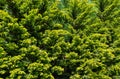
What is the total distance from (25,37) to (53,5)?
11.2 feet

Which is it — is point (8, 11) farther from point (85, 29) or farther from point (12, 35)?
point (85, 29)

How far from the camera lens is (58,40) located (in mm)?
24312

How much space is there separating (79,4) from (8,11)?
17.6ft

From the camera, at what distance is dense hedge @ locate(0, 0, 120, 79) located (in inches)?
902

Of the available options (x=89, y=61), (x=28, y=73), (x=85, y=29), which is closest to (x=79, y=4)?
(x=85, y=29)

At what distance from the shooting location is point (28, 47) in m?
23.2

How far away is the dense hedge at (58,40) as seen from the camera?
22.9m

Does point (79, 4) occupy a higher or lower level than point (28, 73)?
higher

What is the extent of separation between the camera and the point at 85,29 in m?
25.5

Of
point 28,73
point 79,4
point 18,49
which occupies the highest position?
point 79,4

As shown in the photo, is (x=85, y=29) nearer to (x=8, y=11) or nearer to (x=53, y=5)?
(x=53, y=5)

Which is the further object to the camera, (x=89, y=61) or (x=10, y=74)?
(x=89, y=61)

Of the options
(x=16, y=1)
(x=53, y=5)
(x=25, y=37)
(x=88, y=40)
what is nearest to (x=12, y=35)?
(x=25, y=37)

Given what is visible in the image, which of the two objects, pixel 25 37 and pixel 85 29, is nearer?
pixel 25 37
